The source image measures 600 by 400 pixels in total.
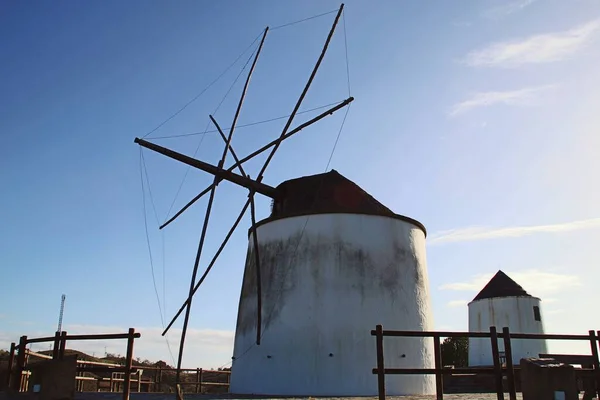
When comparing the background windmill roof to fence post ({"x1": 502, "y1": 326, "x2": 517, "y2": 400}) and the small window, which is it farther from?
fence post ({"x1": 502, "y1": 326, "x2": 517, "y2": 400})

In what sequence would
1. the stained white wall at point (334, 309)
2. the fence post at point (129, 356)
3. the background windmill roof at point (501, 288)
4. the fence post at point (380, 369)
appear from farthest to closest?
the background windmill roof at point (501, 288)
the stained white wall at point (334, 309)
the fence post at point (129, 356)
the fence post at point (380, 369)

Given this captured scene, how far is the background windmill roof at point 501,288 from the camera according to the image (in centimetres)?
2625

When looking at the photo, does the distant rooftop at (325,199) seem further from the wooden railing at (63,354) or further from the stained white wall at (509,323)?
the stained white wall at (509,323)

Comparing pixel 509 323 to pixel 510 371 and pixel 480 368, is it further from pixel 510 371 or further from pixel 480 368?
pixel 480 368

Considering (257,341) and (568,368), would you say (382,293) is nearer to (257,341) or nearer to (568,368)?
(257,341)

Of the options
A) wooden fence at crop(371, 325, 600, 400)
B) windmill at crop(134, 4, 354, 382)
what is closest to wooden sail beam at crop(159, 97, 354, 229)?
windmill at crop(134, 4, 354, 382)

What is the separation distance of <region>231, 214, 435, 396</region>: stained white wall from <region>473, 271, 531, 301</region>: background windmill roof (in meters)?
13.1

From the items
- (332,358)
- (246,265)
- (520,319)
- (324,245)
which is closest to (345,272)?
(324,245)

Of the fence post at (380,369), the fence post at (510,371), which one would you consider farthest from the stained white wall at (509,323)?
the fence post at (380,369)

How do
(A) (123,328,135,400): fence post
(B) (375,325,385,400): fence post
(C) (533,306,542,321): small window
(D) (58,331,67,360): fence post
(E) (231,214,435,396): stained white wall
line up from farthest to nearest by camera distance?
(C) (533,306,542,321): small window → (E) (231,214,435,396): stained white wall → (D) (58,331,67,360): fence post → (A) (123,328,135,400): fence post → (B) (375,325,385,400): fence post

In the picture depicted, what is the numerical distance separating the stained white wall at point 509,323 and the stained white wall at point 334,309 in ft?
41.4

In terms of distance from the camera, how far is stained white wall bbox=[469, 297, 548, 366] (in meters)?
25.0

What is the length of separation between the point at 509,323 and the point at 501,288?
5.85 ft

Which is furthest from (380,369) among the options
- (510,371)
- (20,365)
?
(20,365)
